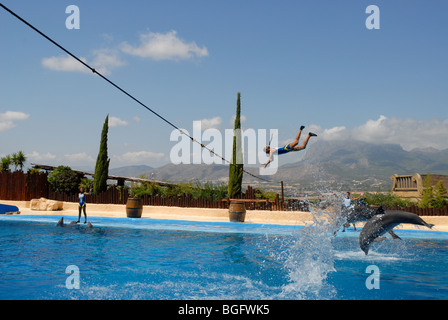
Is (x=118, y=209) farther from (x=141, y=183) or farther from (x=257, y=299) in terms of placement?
(x=257, y=299)

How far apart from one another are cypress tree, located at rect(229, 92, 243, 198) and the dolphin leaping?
44.1 ft

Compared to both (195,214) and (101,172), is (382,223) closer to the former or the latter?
(195,214)

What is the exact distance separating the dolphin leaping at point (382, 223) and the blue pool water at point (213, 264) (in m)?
0.65

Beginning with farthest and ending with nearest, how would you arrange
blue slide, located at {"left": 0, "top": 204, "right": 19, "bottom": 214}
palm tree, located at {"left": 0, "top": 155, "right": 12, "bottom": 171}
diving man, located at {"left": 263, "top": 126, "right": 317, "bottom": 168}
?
palm tree, located at {"left": 0, "top": 155, "right": 12, "bottom": 171}, blue slide, located at {"left": 0, "top": 204, "right": 19, "bottom": 214}, diving man, located at {"left": 263, "top": 126, "right": 317, "bottom": 168}

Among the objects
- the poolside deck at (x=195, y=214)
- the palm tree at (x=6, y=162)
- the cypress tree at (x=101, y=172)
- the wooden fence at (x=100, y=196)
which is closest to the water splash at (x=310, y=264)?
the poolside deck at (x=195, y=214)

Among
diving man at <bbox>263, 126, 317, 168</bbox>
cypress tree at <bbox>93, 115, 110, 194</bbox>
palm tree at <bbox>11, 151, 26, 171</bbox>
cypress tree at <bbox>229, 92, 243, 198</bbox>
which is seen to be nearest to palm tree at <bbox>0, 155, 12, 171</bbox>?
palm tree at <bbox>11, 151, 26, 171</bbox>

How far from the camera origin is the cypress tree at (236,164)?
22.4m

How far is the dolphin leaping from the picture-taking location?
27.4ft

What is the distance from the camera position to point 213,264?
828 cm

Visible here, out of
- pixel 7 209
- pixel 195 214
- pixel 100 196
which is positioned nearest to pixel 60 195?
pixel 100 196

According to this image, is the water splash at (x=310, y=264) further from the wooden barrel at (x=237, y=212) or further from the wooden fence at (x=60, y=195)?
the wooden fence at (x=60, y=195)

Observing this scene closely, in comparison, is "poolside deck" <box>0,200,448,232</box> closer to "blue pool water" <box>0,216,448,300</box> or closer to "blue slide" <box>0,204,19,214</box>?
"blue slide" <box>0,204,19,214</box>

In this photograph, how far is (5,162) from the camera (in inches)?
1592
